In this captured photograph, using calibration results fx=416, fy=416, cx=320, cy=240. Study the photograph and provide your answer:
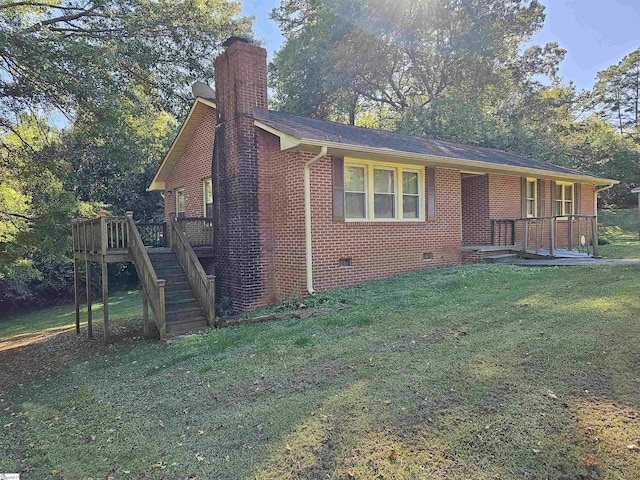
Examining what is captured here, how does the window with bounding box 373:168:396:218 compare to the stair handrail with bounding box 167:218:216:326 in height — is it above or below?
above

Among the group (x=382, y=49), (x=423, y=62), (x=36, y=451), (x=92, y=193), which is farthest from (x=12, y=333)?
(x=423, y=62)

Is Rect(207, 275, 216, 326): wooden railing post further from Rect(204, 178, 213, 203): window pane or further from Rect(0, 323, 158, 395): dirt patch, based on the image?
Rect(204, 178, 213, 203): window pane

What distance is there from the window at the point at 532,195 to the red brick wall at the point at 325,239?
16.8ft

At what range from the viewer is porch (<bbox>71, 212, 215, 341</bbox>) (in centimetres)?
891

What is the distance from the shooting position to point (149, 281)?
353 inches

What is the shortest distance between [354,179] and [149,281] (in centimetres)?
526

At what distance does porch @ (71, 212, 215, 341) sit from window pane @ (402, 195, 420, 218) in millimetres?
5299

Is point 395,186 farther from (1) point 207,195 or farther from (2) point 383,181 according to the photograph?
(1) point 207,195

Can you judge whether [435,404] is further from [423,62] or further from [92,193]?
[423,62]

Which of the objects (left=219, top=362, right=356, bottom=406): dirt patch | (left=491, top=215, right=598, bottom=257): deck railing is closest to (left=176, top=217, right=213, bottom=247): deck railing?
(left=219, top=362, right=356, bottom=406): dirt patch

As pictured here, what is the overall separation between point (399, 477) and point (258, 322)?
18.5ft

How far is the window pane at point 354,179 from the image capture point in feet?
33.2

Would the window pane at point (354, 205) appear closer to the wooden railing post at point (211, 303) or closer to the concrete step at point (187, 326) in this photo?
the wooden railing post at point (211, 303)

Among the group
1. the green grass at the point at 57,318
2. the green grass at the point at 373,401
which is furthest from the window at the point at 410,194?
the green grass at the point at 57,318
